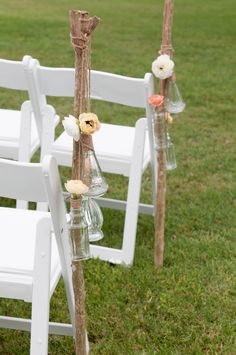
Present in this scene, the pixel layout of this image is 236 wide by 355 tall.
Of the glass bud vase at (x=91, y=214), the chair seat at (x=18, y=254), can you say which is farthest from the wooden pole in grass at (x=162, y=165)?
the glass bud vase at (x=91, y=214)

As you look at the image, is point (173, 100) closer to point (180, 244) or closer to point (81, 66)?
point (180, 244)

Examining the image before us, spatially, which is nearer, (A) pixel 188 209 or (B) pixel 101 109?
(A) pixel 188 209

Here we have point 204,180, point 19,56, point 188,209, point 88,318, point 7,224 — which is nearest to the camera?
point 7,224

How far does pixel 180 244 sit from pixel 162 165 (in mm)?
652

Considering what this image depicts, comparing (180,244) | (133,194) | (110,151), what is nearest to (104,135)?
(110,151)

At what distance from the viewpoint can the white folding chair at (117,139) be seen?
3.90m

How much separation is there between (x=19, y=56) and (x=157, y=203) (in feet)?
20.4

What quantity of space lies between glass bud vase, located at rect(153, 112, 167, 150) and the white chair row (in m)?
0.06

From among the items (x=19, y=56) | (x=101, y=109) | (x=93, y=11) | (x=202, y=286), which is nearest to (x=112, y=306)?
(x=202, y=286)

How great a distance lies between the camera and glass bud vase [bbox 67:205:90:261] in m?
2.74

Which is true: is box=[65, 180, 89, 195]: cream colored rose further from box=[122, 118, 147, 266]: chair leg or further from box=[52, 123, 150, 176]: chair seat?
box=[52, 123, 150, 176]: chair seat

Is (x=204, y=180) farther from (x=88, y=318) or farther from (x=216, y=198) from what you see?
(x=88, y=318)

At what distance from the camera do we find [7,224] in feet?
10.3

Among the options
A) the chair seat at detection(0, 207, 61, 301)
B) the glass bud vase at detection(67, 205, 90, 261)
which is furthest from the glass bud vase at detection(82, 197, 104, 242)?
the chair seat at detection(0, 207, 61, 301)
